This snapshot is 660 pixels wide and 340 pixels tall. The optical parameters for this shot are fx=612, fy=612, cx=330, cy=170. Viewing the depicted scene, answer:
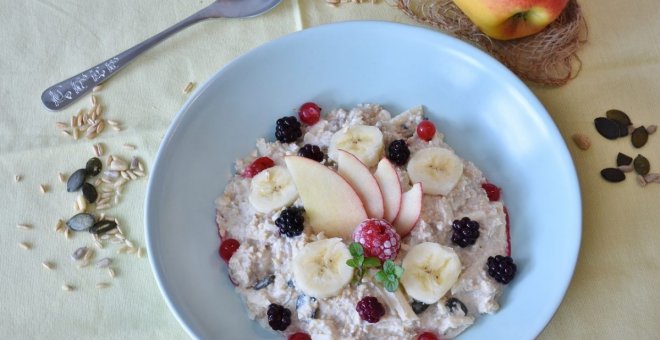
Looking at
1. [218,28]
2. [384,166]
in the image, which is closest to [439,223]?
[384,166]

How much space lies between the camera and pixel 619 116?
1803 millimetres

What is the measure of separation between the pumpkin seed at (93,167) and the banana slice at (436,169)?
0.88m

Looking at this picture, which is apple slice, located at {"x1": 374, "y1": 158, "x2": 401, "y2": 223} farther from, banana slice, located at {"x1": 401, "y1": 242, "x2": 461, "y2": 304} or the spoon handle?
the spoon handle

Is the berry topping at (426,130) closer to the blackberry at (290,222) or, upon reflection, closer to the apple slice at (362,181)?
the apple slice at (362,181)

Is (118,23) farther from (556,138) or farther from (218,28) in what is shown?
(556,138)

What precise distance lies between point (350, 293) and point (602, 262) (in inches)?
27.6

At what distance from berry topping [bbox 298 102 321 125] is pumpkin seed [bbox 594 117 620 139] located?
820 mm

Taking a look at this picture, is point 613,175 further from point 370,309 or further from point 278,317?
point 278,317

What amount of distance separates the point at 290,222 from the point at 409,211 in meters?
0.31

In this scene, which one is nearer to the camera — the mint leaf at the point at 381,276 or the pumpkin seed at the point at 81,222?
the mint leaf at the point at 381,276

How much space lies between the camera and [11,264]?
166 centimetres

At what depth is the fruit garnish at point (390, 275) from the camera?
1421 millimetres

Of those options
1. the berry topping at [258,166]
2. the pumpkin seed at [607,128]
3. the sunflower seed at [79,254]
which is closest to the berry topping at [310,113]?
the berry topping at [258,166]

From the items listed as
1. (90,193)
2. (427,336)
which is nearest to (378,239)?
(427,336)
